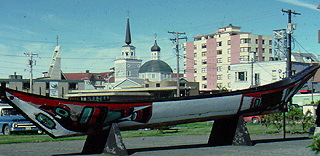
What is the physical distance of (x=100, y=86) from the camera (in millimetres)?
145500

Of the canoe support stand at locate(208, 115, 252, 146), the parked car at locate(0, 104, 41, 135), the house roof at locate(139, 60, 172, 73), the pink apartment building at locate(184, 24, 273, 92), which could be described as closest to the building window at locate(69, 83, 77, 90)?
the house roof at locate(139, 60, 172, 73)

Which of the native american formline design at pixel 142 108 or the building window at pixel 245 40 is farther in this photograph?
the building window at pixel 245 40

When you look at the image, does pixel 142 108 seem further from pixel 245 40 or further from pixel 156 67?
pixel 156 67

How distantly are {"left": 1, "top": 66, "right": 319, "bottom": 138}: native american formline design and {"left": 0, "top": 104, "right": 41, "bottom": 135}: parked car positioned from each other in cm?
1307

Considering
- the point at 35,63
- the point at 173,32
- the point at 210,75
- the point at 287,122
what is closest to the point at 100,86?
the point at 210,75

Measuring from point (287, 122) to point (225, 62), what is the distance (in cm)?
8702

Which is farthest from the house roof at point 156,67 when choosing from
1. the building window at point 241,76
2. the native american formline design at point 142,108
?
the native american formline design at point 142,108

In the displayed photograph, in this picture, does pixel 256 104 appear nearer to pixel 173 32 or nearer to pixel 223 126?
pixel 223 126

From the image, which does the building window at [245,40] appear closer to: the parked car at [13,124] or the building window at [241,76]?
the building window at [241,76]

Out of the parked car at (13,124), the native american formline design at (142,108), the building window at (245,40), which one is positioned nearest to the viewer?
the native american formline design at (142,108)

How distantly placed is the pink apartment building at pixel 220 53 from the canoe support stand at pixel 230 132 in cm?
8745

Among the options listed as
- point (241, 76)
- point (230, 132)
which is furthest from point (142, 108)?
point (241, 76)

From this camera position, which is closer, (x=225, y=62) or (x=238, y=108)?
(x=238, y=108)

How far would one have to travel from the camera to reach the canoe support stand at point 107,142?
1306 centimetres
